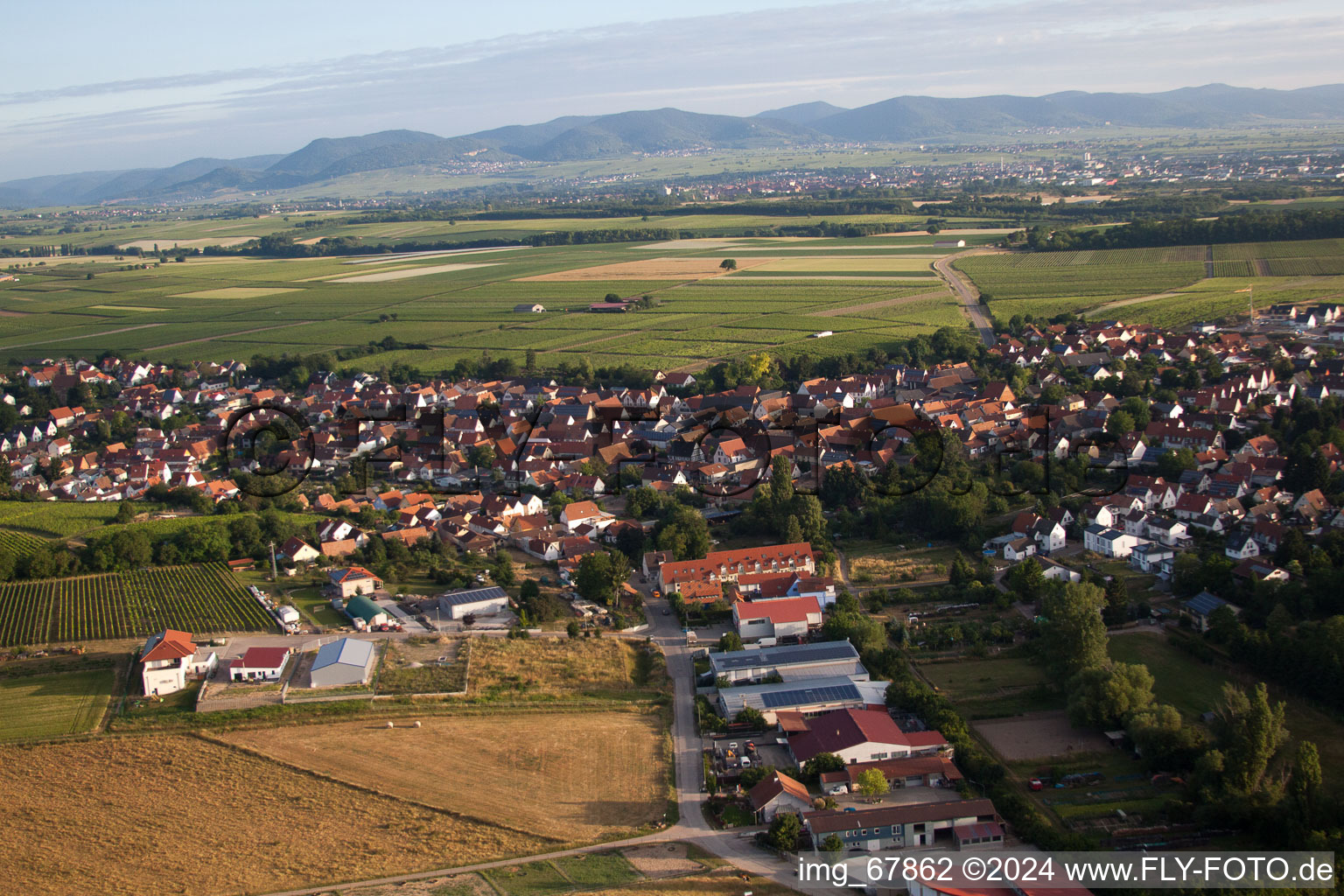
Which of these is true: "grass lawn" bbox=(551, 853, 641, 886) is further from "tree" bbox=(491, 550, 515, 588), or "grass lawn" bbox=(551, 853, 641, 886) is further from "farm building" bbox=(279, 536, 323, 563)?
"farm building" bbox=(279, 536, 323, 563)

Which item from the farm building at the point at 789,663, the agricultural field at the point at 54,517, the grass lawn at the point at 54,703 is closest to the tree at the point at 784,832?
the farm building at the point at 789,663

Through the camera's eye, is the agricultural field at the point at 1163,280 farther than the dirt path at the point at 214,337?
No

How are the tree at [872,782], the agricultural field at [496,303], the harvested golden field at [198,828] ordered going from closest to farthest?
1. the harvested golden field at [198,828]
2. the tree at [872,782]
3. the agricultural field at [496,303]

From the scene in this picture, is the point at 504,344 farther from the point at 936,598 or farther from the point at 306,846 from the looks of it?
the point at 306,846

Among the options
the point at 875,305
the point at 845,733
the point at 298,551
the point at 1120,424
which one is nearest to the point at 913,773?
the point at 845,733

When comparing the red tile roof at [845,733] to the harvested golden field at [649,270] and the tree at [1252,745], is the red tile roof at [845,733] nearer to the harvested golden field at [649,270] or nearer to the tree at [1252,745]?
the tree at [1252,745]

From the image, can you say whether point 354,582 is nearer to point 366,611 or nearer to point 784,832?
point 366,611
